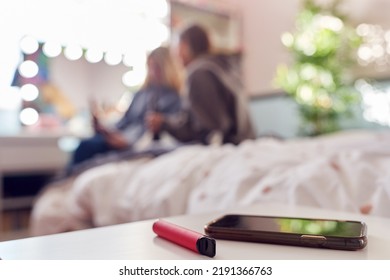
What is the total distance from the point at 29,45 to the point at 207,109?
1.02m

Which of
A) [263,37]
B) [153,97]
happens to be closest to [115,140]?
[153,97]

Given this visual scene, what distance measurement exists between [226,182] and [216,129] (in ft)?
5.27

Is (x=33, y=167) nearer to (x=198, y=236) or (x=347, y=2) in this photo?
(x=347, y=2)

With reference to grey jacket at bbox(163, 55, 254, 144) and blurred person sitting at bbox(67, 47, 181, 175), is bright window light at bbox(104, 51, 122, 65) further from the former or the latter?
grey jacket at bbox(163, 55, 254, 144)

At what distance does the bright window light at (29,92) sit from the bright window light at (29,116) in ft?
0.21

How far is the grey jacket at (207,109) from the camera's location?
101 inches

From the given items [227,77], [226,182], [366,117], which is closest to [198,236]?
[226,182]

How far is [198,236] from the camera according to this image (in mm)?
416

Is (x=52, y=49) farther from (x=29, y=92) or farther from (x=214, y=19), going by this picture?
(x=214, y=19)

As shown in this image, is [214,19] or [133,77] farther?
[214,19]

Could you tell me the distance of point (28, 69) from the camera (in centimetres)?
256

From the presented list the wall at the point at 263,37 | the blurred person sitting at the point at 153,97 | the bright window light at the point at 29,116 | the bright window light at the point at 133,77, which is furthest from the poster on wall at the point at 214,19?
the bright window light at the point at 29,116

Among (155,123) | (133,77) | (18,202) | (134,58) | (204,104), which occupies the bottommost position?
(18,202)

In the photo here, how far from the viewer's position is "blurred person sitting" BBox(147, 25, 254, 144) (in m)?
2.56
